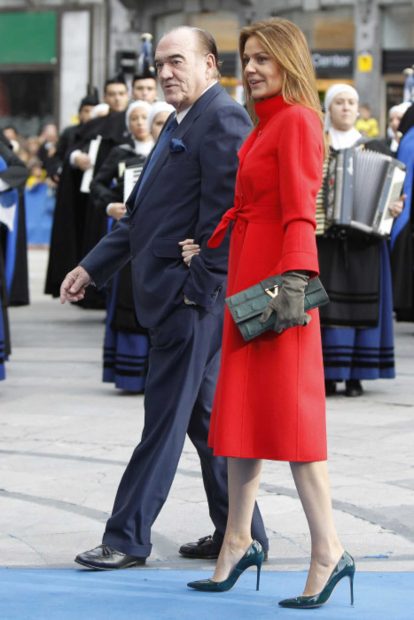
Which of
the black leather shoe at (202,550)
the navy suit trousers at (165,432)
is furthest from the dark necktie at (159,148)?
the black leather shoe at (202,550)

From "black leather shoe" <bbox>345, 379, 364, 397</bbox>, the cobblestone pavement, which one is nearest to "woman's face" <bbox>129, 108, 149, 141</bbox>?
the cobblestone pavement

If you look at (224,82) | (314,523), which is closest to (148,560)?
(314,523)

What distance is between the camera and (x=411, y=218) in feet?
45.6

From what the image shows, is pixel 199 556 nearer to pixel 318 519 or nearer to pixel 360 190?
pixel 318 519

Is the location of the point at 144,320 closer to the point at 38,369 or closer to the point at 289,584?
the point at 289,584

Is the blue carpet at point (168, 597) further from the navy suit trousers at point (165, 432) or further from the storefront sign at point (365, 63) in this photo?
the storefront sign at point (365, 63)

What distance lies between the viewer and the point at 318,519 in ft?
16.3

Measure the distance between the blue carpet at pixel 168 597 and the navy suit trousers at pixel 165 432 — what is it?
16 cm

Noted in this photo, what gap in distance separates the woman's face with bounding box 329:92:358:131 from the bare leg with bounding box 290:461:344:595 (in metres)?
5.29

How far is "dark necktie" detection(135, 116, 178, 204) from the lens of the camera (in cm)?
570

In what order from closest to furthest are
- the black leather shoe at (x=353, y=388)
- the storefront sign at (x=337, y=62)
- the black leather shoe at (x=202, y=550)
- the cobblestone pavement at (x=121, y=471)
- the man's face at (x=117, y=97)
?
the black leather shoe at (x=202, y=550), the cobblestone pavement at (x=121, y=471), the black leather shoe at (x=353, y=388), the man's face at (x=117, y=97), the storefront sign at (x=337, y=62)

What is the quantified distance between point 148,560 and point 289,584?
2.13ft

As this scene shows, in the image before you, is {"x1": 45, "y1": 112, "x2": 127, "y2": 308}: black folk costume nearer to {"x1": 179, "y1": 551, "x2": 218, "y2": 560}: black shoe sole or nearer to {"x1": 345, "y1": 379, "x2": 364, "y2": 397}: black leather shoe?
{"x1": 345, "y1": 379, "x2": 364, "y2": 397}: black leather shoe

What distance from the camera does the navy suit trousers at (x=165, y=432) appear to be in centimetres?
562
